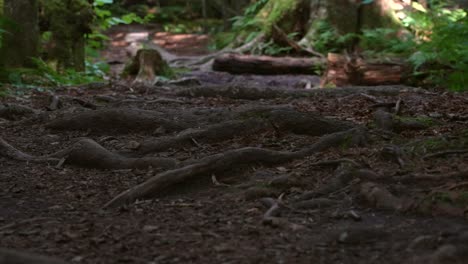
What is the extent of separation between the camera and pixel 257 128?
5.69 meters

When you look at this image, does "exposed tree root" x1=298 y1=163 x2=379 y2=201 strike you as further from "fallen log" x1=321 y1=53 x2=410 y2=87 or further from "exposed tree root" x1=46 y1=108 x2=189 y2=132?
"fallen log" x1=321 y1=53 x2=410 y2=87

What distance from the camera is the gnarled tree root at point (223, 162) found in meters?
4.30

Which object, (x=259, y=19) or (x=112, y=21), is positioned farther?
(x=259, y=19)

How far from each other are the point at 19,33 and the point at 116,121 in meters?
4.11

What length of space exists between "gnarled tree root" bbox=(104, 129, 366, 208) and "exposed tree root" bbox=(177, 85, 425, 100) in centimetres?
269

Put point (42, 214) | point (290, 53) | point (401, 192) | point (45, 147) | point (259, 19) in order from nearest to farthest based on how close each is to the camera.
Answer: point (401, 192) → point (42, 214) → point (45, 147) → point (290, 53) → point (259, 19)

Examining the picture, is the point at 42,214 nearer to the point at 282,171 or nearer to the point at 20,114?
the point at 282,171

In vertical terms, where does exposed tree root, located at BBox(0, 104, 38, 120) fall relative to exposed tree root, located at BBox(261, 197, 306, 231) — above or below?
above

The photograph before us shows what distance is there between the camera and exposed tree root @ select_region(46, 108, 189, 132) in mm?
6223

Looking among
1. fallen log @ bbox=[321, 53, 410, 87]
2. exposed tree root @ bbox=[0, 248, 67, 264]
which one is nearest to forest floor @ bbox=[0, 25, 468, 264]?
exposed tree root @ bbox=[0, 248, 67, 264]

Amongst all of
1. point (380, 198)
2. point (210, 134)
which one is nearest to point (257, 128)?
point (210, 134)

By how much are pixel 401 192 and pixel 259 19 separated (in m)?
13.7

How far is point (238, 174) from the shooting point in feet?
15.3

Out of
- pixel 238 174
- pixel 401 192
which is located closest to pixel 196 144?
pixel 238 174
